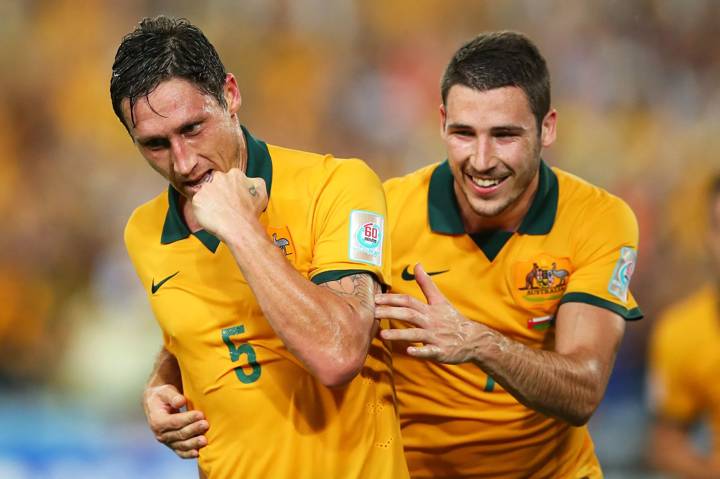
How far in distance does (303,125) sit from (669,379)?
2.55m

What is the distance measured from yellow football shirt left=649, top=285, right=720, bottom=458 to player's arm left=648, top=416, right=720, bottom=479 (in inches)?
1.9

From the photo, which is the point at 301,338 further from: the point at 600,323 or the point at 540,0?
the point at 540,0

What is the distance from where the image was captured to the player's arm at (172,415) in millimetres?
2422

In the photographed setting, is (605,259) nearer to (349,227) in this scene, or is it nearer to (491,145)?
(491,145)

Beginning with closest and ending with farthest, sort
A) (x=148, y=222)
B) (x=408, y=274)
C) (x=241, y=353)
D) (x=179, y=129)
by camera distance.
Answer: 1. (x=179, y=129)
2. (x=241, y=353)
3. (x=148, y=222)
4. (x=408, y=274)

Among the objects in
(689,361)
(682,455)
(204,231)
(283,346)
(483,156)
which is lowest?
(682,455)

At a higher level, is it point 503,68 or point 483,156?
point 503,68

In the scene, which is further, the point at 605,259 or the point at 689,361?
the point at 689,361

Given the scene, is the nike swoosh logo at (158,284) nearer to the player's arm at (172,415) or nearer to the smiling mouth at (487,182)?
the player's arm at (172,415)

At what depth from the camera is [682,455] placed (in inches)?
178

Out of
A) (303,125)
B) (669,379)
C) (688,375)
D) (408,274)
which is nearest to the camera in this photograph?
(408,274)

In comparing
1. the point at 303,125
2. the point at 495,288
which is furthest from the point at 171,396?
the point at 303,125

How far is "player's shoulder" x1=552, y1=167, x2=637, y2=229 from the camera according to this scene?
287 centimetres

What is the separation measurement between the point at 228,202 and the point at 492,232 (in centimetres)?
106
